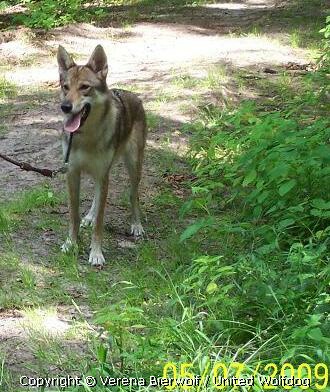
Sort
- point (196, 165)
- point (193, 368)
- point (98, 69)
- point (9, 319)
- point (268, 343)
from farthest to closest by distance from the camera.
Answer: point (196, 165) < point (98, 69) < point (9, 319) < point (268, 343) < point (193, 368)

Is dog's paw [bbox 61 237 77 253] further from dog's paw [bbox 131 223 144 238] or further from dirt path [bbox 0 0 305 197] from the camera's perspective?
dirt path [bbox 0 0 305 197]

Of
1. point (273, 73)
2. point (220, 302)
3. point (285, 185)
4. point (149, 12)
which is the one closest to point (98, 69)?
point (285, 185)

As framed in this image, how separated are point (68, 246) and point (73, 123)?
107 centimetres

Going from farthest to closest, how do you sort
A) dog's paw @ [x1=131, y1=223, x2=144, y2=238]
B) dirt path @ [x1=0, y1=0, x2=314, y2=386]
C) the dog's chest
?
dirt path @ [x1=0, y1=0, x2=314, y2=386] < dog's paw @ [x1=131, y1=223, x2=144, y2=238] < the dog's chest

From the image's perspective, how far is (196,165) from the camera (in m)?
8.22

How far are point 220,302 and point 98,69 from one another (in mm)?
2615

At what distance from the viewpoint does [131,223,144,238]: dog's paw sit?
6742 mm

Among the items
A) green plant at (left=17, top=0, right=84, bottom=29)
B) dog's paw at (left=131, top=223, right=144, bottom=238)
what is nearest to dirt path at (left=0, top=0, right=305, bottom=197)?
green plant at (left=17, top=0, right=84, bottom=29)

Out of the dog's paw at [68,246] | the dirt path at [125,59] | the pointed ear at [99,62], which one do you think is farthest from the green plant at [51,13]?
the dog's paw at [68,246]

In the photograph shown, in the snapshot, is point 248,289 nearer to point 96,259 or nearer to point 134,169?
point 96,259

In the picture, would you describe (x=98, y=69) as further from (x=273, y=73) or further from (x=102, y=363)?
(x=273, y=73)

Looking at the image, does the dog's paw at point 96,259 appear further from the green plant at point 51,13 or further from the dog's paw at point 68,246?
the green plant at point 51,13

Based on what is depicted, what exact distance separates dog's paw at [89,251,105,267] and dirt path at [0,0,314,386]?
36 centimetres

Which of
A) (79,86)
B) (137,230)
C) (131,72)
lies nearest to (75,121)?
(79,86)
